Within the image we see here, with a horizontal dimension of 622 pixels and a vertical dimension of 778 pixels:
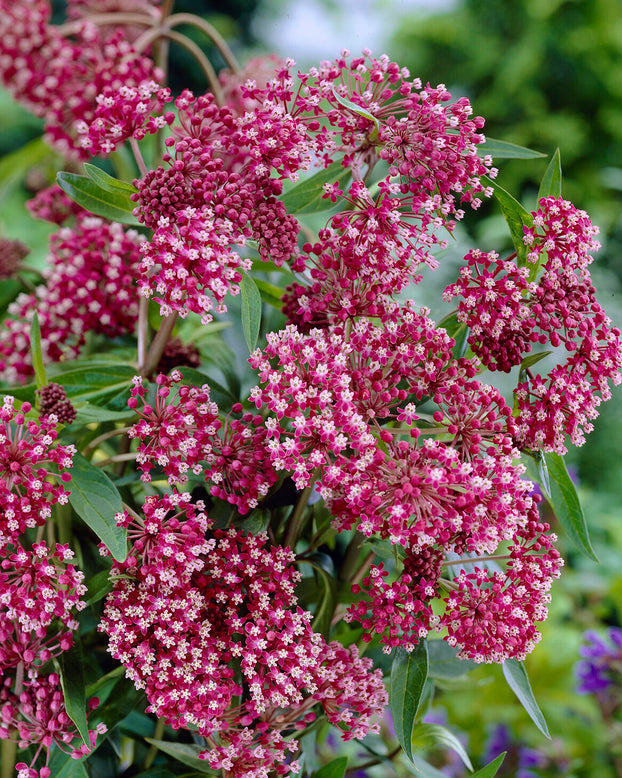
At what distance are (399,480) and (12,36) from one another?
40.4 inches

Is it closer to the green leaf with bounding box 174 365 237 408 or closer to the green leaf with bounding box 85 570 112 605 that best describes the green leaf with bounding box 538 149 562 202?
the green leaf with bounding box 174 365 237 408

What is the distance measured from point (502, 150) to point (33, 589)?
50 centimetres

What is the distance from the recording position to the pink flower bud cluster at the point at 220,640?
490 millimetres

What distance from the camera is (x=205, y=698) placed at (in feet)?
1.63

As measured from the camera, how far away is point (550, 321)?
54 centimetres

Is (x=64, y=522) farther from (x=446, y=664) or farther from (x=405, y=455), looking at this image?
(x=446, y=664)

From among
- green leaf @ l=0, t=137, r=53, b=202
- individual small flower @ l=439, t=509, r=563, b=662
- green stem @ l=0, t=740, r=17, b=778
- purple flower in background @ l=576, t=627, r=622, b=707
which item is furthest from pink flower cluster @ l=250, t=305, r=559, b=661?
purple flower in background @ l=576, t=627, r=622, b=707

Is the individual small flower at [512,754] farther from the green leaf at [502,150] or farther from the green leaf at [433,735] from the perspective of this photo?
the green leaf at [502,150]

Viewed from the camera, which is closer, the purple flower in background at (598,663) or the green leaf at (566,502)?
the green leaf at (566,502)

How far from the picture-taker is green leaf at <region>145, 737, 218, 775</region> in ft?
1.92

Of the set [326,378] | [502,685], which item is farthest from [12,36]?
[502,685]

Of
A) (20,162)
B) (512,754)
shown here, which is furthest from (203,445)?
(512,754)

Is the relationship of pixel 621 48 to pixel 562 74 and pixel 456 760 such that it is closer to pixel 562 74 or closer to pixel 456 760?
pixel 562 74

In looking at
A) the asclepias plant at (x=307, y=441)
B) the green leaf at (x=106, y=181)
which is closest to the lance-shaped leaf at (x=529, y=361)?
the asclepias plant at (x=307, y=441)
